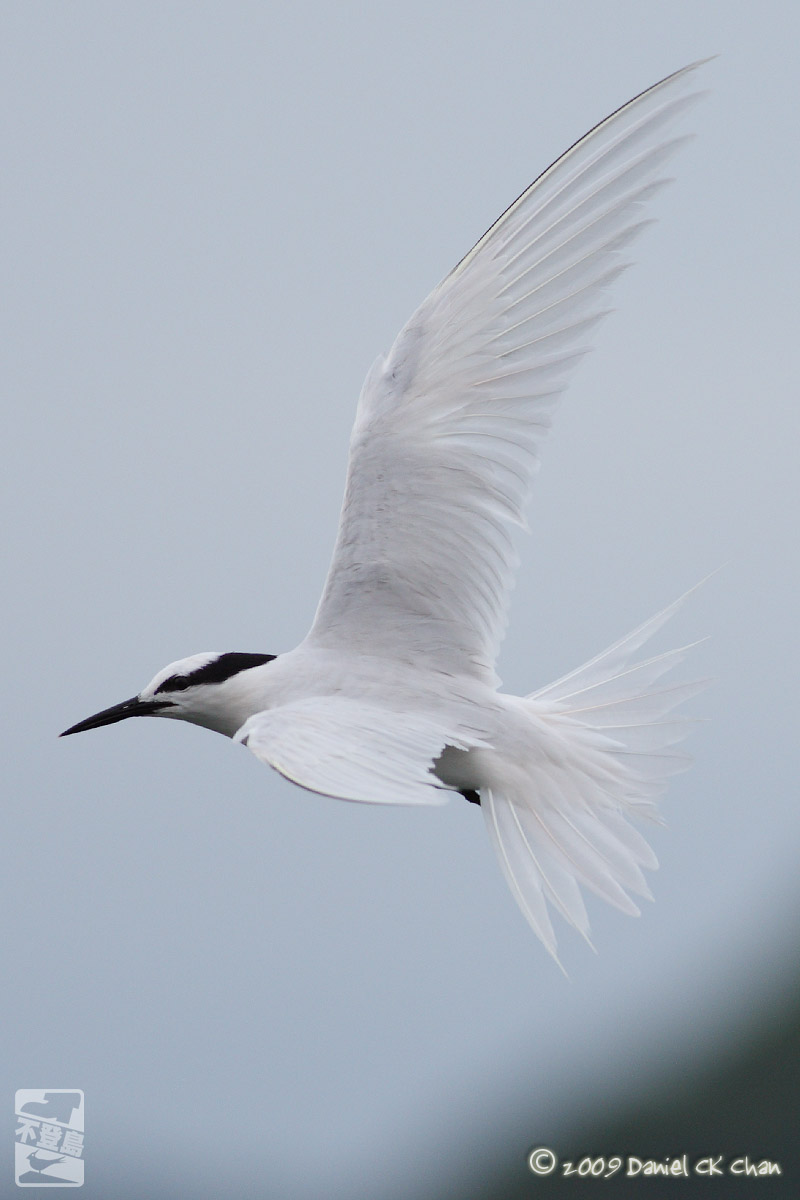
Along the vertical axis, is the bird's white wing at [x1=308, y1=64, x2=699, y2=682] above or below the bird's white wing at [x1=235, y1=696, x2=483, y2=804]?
above

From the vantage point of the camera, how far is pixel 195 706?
13.7 feet

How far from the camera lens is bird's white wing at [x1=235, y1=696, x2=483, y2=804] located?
2729 mm

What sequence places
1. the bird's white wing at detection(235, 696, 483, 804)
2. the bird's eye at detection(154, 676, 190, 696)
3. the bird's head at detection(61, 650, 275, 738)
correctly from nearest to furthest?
the bird's white wing at detection(235, 696, 483, 804)
the bird's head at detection(61, 650, 275, 738)
the bird's eye at detection(154, 676, 190, 696)

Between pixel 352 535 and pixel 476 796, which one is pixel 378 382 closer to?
pixel 352 535

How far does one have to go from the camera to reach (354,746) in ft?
10.1

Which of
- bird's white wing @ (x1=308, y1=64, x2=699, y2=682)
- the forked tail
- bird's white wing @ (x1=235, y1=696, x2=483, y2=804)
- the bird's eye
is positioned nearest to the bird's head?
the bird's eye

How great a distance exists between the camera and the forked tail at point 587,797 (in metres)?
3.77

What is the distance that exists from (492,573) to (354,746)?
3.66ft

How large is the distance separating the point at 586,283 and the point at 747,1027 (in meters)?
9.41

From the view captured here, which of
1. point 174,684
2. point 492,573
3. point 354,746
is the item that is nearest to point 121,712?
point 174,684

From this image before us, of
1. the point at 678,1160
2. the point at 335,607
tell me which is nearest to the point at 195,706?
the point at 335,607

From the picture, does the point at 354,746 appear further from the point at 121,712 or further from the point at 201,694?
the point at 121,712

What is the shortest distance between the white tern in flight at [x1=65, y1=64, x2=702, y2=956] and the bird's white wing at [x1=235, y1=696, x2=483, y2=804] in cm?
8

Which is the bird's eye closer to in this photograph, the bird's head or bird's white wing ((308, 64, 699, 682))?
the bird's head
